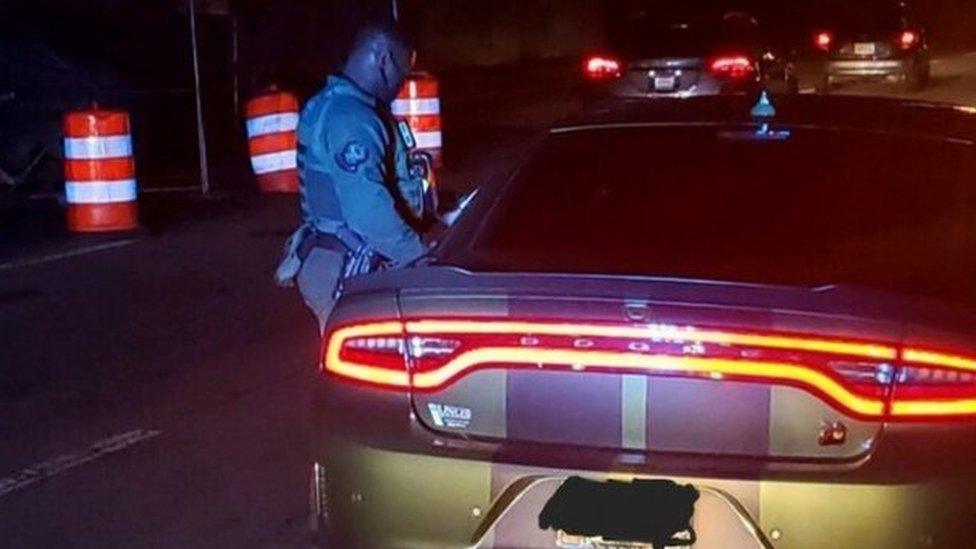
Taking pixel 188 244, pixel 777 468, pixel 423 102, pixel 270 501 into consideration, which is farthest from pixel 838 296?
pixel 423 102

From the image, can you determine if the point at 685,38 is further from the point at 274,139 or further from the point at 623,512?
the point at 623,512

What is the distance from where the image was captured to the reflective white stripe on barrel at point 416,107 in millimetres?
18922

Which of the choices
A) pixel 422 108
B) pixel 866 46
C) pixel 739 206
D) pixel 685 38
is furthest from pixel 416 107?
pixel 739 206

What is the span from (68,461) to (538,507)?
407 centimetres

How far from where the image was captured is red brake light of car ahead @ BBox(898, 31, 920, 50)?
96.8 ft

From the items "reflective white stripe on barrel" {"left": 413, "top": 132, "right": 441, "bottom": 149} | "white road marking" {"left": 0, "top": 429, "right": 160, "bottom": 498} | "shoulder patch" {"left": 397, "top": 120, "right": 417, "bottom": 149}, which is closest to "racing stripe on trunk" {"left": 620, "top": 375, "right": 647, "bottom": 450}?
"shoulder patch" {"left": 397, "top": 120, "right": 417, "bottom": 149}

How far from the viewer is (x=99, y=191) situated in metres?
15.0

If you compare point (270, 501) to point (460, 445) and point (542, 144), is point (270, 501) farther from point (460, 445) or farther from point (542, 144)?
point (460, 445)

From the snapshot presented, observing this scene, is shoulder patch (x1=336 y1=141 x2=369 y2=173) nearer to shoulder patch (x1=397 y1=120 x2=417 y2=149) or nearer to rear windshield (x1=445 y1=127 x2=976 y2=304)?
shoulder patch (x1=397 y1=120 x2=417 y2=149)

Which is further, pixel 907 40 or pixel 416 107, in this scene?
pixel 907 40

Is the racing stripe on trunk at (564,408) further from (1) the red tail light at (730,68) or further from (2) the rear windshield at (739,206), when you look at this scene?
(1) the red tail light at (730,68)

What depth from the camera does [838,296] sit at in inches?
178

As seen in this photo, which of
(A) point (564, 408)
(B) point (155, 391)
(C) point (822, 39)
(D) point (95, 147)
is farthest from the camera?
(C) point (822, 39)

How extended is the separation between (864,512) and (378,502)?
1.13m
